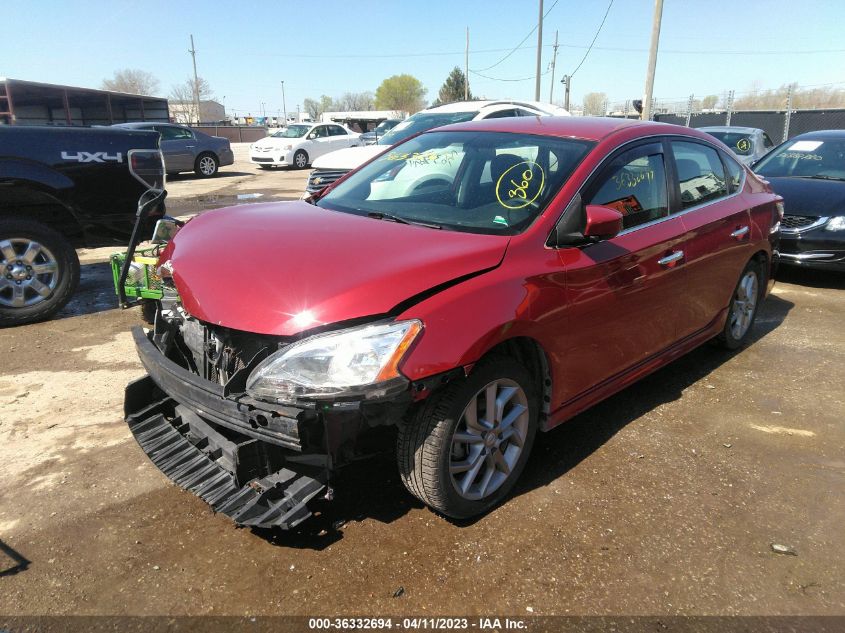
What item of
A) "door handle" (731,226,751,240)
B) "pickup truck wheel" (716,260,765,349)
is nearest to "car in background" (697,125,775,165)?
"pickup truck wheel" (716,260,765,349)

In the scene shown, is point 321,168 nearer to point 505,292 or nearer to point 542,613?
point 505,292

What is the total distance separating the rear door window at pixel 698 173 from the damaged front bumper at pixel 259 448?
2614 millimetres

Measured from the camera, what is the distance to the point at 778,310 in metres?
6.06

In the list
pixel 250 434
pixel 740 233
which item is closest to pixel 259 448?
pixel 250 434

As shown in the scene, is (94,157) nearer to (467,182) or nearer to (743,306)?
(467,182)

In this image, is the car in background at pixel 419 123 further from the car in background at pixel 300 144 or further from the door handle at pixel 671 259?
the car in background at pixel 300 144

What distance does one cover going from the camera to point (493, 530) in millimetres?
2668

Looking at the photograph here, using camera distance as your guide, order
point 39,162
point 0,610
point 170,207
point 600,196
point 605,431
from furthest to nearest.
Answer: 1. point 170,207
2. point 39,162
3. point 605,431
4. point 600,196
5. point 0,610

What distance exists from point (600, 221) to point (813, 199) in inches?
218

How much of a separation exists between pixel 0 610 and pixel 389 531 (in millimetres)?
1453

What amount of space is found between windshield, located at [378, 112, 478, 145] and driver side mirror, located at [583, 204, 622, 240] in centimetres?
717

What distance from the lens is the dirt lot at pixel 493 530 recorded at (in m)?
2.29

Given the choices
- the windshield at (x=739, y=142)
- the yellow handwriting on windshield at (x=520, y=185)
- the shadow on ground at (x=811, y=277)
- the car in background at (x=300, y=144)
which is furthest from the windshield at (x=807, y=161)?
the car in background at (x=300, y=144)

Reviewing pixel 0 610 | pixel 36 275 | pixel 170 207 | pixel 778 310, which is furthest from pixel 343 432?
pixel 170 207
